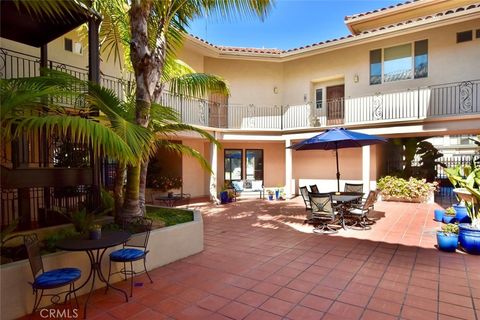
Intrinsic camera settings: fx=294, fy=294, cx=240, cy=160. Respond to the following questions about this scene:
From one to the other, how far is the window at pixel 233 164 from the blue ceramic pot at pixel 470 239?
10.9 metres

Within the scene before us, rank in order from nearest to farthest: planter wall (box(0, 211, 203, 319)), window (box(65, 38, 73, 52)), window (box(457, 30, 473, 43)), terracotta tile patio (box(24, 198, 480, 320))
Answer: planter wall (box(0, 211, 203, 319))
terracotta tile patio (box(24, 198, 480, 320))
window (box(65, 38, 73, 52))
window (box(457, 30, 473, 43))

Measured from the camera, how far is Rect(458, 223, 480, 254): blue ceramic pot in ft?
18.8

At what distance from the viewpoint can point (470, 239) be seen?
5.80 metres

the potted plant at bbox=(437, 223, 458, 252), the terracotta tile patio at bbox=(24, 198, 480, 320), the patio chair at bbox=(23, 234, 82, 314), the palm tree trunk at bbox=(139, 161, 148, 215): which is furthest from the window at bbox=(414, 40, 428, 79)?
the patio chair at bbox=(23, 234, 82, 314)

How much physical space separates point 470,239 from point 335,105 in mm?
9677

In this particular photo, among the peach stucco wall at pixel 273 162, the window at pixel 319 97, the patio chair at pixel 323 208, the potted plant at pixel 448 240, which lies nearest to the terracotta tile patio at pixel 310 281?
the potted plant at pixel 448 240

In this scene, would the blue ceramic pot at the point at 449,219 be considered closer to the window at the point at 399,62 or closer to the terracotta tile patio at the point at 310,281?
the terracotta tile patio at the point at 310,281

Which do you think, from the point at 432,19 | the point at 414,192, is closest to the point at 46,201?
the point at 414,192

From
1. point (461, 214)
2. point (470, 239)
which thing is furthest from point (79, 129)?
point (461, 214)

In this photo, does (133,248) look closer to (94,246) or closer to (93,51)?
(94,246)

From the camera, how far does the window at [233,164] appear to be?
15836 mm

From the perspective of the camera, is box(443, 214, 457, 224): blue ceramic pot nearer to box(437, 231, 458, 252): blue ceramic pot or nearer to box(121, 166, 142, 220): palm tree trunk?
box(437, 231, 458, 252): blue ceramic pot

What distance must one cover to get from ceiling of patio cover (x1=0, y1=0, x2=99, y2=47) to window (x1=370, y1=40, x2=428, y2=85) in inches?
469

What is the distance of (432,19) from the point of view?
35.6ft
